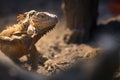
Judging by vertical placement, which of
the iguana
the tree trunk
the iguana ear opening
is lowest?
the iguana

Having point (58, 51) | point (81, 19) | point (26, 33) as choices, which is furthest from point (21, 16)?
point (81, 19)

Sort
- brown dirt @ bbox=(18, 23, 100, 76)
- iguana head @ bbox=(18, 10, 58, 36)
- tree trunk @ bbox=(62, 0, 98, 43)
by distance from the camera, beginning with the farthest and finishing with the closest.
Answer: tree trunk @ bbox=(62, 0, 98, 43) → brown dirt @ bbox=(18, 23, 100, 76) → iguana head @ bbox=(18, 10, 58, 36)

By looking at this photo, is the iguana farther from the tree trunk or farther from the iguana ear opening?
the tree trunk

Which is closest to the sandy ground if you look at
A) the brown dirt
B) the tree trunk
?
the brown dirt

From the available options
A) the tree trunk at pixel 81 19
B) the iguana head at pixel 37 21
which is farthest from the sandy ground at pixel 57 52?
the iguana head at pixel 37 21

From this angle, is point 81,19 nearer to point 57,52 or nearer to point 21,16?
point 57,52

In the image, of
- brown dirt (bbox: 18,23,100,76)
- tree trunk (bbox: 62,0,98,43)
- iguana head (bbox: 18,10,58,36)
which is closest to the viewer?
iguana head (bbox: 18,10,58,36)

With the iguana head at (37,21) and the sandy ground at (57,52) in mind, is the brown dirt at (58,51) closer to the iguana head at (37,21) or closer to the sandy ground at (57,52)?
the sandy ground at (57,52)
